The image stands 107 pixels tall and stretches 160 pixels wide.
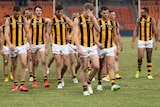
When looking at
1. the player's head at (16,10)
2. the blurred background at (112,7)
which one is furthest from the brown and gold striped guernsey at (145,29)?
the blurred background at (112,7)

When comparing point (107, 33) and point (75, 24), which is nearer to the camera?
point (75, 24)

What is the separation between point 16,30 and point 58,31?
4.52 feet

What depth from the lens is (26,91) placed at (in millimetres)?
14859

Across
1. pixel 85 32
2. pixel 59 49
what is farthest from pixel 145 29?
pixel 85 32

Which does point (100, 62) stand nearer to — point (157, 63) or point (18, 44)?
point (18, 44)

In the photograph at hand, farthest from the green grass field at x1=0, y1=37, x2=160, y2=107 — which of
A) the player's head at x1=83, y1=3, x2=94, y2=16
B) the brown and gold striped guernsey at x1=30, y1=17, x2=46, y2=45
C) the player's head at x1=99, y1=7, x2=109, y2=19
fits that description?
the player's head at x1=83, y1=3, x2=94, y2=16

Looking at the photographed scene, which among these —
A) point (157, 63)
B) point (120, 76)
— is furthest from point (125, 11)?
point (120, 76)

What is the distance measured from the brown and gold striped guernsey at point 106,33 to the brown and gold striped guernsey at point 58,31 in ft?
3.37

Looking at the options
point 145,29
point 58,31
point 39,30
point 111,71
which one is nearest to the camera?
point 111,71

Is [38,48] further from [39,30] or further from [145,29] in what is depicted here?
[145,29]

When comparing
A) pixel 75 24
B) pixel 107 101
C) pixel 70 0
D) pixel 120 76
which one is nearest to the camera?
pixel 107 101

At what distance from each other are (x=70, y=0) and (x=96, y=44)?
158 ft

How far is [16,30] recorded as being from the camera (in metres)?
15.0

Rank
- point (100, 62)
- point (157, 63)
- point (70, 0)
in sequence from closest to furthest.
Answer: point (100, 62) → point (157, 63) → point (70, 0)
